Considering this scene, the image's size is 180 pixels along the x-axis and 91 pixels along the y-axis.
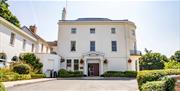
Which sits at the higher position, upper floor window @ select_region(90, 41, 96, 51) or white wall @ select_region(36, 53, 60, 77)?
upper floor window @ select_region(90, 41, 96, 51)

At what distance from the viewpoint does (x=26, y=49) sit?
30.2 m

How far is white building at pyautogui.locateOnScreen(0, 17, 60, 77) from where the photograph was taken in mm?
22766

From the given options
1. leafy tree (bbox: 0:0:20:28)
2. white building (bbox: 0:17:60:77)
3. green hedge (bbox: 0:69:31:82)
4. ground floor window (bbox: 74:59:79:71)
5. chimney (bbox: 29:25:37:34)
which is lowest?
green hedge (bbox: 0:69:31:82)

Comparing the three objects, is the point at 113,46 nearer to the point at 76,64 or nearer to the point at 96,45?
the point at 96,45

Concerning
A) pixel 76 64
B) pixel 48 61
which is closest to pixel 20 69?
pixel 48 61

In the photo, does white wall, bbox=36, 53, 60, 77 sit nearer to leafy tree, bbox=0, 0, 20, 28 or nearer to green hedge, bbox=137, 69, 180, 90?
leafy tree, bbox=0, 0, 20, 28

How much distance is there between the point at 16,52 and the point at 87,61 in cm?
1161

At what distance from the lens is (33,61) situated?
29.1 m

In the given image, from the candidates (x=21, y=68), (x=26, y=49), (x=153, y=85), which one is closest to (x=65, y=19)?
(x=26, y=49)

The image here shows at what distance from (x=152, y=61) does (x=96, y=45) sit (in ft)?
111

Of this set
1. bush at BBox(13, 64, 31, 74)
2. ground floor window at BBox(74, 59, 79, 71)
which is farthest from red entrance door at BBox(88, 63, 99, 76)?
bush at BBox(13, 64, 31, 74)

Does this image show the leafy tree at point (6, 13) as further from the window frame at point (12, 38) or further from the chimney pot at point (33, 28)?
the window frame at point (12, 38)

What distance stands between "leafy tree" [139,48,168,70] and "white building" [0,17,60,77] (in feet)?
119

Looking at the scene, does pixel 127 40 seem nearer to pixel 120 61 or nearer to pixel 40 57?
pixel 120 61
